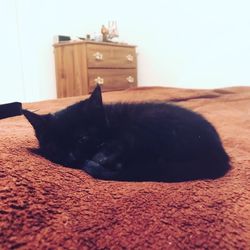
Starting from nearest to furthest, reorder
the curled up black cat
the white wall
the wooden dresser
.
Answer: the curled up black cat, the wooden dresser, the white wall

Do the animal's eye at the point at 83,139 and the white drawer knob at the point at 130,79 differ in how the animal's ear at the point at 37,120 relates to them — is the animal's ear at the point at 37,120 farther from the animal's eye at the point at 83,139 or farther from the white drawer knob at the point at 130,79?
the white drawer knob at the point at 130,79

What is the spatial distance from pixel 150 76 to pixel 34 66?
5.26 ft

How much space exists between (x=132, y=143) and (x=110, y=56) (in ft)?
9.63

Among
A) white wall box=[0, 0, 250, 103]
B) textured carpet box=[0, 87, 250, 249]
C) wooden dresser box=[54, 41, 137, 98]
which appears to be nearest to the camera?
textured carpet box=[0, 87, 250, 249]

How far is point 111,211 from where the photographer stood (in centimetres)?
46

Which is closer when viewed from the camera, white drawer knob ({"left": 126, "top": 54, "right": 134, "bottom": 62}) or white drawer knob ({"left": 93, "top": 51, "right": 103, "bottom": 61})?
white drawer knob ({"left": 93, "top": 51, "right": 103, "bottom": 61})

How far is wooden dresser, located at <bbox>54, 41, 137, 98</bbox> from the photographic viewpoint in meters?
3.29

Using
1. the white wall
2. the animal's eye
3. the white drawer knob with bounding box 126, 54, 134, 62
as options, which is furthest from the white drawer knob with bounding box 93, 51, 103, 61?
the animal's eye

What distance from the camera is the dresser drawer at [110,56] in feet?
10.9

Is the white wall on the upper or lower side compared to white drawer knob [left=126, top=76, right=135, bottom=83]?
upper

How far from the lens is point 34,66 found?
11.9 feet

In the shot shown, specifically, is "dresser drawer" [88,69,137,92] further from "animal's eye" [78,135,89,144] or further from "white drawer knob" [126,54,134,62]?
"animal's eye" [78,135,89,144]

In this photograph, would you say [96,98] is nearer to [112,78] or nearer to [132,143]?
[132,143]

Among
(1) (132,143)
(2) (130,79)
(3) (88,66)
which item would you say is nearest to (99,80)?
(3) (88,66)
